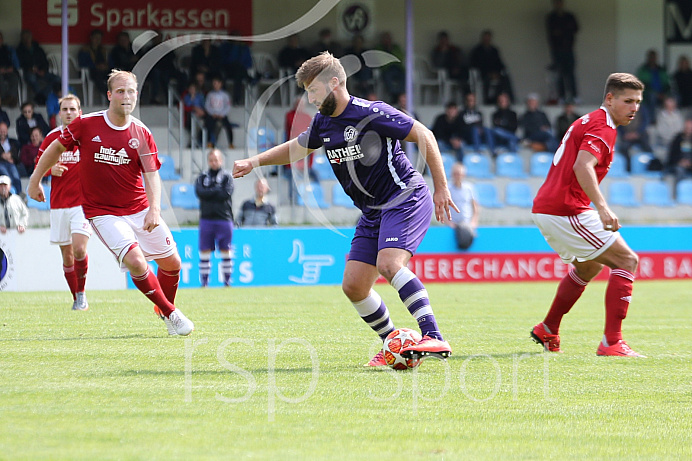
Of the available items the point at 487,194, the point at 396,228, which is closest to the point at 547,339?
the point at 396,228

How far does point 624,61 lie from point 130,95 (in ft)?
63.7

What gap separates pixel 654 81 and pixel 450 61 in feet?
15.9

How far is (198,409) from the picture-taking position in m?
4.91

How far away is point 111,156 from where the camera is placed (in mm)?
8141

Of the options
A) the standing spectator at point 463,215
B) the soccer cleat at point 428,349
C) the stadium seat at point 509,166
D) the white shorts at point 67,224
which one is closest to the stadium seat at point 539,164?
the stadium seat at point 509,166

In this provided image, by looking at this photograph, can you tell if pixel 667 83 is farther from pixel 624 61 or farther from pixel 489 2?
pixel 489 2

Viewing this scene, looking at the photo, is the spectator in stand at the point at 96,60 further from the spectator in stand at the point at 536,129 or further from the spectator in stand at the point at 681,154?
the spectator in stand at the point at 681,154

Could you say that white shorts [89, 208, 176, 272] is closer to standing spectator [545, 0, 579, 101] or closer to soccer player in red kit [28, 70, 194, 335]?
soccer player in red kit [28, 70, 194, 335]

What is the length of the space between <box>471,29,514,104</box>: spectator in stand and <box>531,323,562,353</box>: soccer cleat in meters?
14.7

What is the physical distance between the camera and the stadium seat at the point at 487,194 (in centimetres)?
1988

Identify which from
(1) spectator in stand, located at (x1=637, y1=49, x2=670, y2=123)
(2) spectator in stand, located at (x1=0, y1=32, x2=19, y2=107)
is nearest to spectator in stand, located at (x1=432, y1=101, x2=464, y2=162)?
(1) spectator in stand, located at (x1=637, y1=49, x2=670, y2=123)

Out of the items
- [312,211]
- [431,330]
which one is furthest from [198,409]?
[312,211]

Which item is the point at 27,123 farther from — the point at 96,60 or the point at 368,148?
the point at 368,148

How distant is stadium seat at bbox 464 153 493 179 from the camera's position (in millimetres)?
20109
